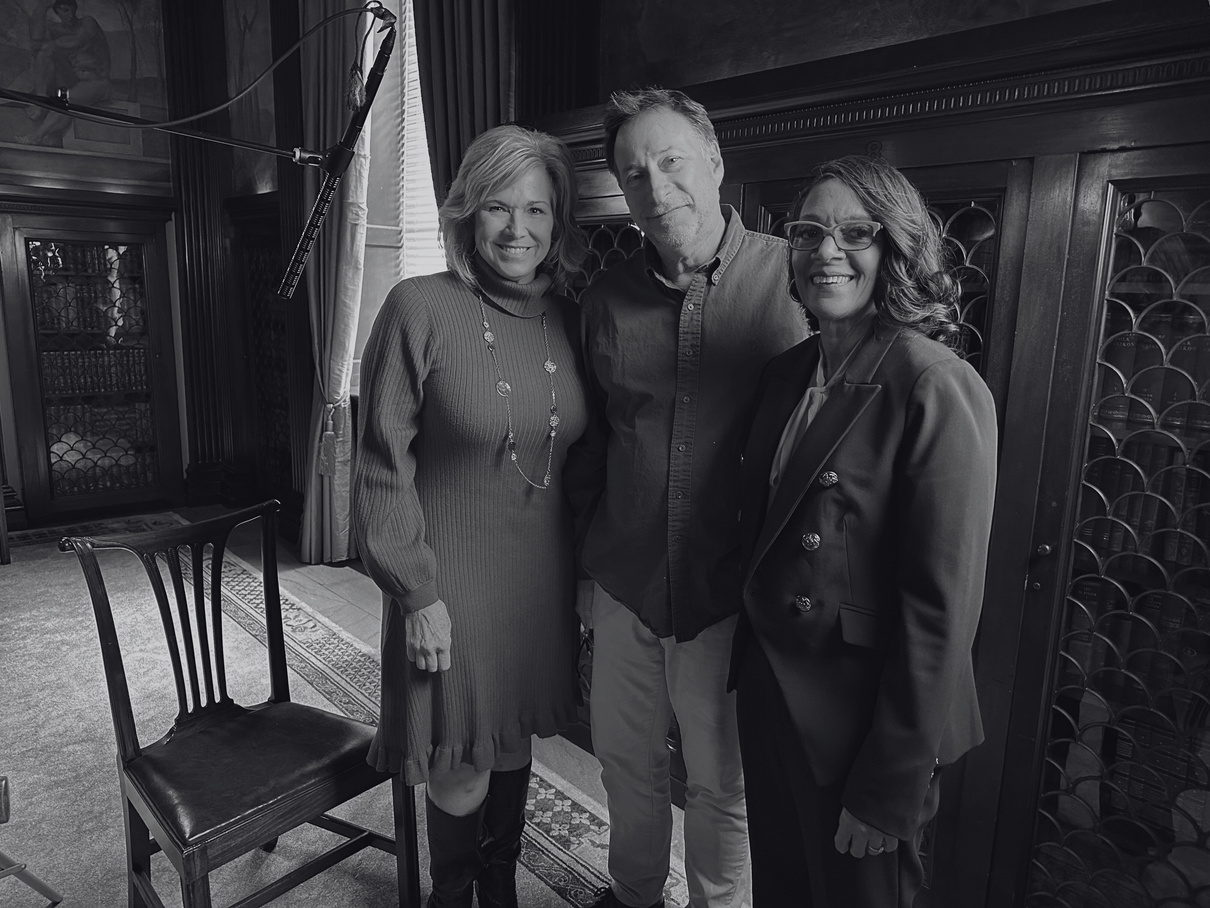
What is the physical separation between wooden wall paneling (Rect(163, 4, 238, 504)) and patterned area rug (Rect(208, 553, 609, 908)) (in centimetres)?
166

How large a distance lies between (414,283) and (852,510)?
0.97 metres

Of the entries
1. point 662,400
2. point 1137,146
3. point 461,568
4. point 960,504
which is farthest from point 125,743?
point 1137,146

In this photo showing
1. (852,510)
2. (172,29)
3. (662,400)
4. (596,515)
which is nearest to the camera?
(852,510)

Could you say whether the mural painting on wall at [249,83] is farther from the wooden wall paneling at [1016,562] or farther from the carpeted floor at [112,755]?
the wooden wall paneling at [1016,562]

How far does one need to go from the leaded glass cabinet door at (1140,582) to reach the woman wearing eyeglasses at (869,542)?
0.50m

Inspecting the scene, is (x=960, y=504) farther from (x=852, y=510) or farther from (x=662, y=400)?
(x=662, y=400)

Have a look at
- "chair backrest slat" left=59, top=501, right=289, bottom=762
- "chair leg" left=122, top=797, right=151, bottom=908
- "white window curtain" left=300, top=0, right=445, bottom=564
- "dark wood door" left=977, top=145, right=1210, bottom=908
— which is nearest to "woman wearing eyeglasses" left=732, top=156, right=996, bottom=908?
"dark wood door" left=977, top=145, right=1210, bottom=908

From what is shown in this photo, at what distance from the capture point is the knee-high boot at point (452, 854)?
73.5 inches

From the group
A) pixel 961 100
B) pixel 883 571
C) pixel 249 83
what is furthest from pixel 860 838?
pixel 249 83

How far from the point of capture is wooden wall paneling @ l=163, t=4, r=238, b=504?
5895mm

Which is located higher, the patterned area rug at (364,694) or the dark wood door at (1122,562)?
the dark wood door at (1122,562)

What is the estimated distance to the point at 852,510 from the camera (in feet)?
4.27

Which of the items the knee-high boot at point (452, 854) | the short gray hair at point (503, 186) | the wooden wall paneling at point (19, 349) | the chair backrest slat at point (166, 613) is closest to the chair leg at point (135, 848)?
the chair backrest slat at point (166, 613)

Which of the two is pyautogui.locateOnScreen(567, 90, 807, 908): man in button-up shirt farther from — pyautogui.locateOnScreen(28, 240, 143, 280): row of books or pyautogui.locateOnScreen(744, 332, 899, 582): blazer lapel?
pyautogui.locateOnScreen(28, 240, 143, 280): row of books
